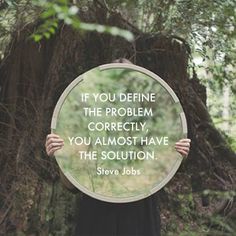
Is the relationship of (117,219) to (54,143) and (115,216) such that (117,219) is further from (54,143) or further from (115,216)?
(54,143)

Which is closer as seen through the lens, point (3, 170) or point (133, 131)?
point (133, 131)

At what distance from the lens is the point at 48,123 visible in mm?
4160

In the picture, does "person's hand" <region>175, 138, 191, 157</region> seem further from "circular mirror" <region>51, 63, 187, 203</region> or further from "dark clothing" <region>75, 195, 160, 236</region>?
"dark clothing" <region>75, 195, 160, 236</region>

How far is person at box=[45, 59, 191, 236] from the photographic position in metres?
2.62

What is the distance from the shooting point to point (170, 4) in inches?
151

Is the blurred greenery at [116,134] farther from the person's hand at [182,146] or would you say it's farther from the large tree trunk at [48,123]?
the large tree trunk at [48,123]

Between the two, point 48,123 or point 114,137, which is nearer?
point 114,137

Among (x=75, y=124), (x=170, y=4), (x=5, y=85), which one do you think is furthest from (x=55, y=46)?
(x=75, y=124)

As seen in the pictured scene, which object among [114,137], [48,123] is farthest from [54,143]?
[48,123]

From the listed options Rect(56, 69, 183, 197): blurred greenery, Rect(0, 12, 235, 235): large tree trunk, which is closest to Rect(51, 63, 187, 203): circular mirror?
Rect(56, 69, 183, 197): blurred greenery

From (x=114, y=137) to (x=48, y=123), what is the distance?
5.22ft

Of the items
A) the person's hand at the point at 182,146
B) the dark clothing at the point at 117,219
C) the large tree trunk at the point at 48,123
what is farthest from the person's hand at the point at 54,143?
the large tree trunk at the point at 48,123

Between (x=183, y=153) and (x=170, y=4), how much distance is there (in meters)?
1.51

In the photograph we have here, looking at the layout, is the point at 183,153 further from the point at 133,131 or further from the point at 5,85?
the point at 5,85
